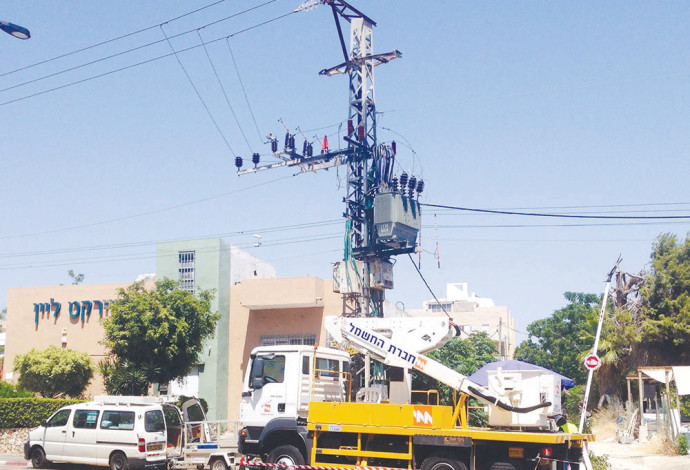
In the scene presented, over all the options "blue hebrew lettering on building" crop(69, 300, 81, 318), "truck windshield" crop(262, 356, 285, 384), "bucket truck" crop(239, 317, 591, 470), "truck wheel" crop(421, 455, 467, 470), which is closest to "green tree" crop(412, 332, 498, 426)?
"bucket truck" crop(239, 317, 591, 470)

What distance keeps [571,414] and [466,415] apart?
26.8 m

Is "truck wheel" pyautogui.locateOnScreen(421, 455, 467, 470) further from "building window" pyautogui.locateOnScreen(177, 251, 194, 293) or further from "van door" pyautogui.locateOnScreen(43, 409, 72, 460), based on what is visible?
"building window" pyautogui.locateOnScreen(177, 251, 194, 293)

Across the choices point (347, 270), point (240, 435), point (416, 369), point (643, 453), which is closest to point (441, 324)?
point (416, 369)

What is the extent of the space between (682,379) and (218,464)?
1596 cm

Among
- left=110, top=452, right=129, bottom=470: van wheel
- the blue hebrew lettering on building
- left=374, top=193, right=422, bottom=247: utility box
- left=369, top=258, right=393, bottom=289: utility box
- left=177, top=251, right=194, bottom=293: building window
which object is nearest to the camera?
left=110, top=452, right=129, bottom=470: van wheel

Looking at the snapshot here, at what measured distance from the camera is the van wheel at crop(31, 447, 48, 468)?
65.4 ft

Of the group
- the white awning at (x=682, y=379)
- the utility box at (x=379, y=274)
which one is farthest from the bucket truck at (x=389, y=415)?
the utility box at (x=379, y=274)

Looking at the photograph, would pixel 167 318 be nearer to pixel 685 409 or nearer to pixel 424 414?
pixel 424 414

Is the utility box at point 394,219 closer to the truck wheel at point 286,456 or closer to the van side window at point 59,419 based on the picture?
the van side window at point 59,419

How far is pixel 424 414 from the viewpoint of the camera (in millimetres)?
14344

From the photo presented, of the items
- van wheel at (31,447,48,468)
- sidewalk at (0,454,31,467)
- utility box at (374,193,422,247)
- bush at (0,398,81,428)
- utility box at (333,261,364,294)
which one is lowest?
sidewalk at (0,454,31,467)

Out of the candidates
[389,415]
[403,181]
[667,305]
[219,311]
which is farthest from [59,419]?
[667,305]

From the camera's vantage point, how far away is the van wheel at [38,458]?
65.4 feet

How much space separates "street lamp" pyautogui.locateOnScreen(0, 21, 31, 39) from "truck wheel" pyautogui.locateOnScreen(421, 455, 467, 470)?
11159mm
